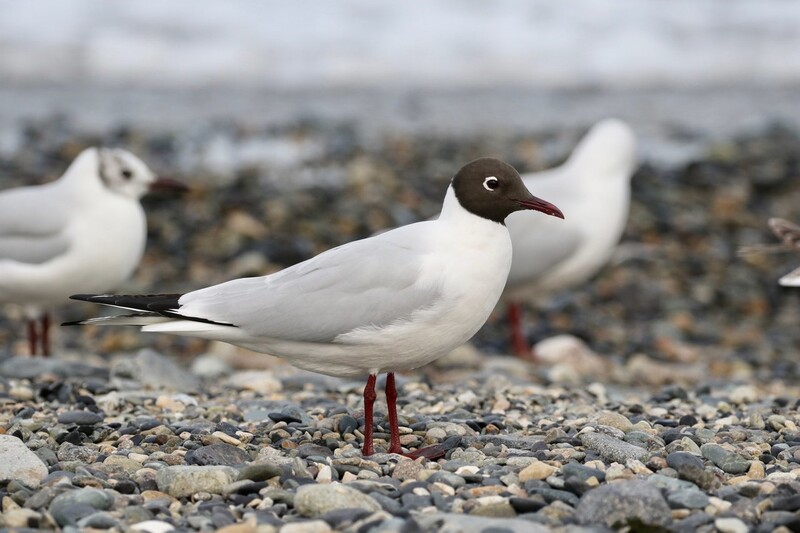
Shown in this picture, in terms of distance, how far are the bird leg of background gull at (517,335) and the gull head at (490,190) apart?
378cm

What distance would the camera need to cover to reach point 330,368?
4.51 metres

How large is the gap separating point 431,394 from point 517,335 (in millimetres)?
2495

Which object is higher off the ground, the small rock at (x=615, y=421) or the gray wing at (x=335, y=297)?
the gray wing at (x=335, y=297)

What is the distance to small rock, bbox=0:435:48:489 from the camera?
3818 mm

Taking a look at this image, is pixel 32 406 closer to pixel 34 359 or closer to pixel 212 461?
pixel 34 359

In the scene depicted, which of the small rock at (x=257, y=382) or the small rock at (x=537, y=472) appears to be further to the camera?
the small rock at (x=257, y=382)

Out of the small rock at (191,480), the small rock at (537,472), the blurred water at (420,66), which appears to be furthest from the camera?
the blurred water at (420,66)

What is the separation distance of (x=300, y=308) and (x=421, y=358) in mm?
505

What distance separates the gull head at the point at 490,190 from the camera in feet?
14.4

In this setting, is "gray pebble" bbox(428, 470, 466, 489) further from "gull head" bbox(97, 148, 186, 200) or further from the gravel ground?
"gull head" bbox(97, 148, 186, 200)

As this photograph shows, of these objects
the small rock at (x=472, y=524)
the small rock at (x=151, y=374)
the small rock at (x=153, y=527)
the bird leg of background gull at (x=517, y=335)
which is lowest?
the bird leg of background gull at (x=517, y=335)

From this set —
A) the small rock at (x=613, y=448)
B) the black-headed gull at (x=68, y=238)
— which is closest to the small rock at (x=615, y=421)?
the small rock at (x=613, y=448)

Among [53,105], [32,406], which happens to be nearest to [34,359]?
[32,406]

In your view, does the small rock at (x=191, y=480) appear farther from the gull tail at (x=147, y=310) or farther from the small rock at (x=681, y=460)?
the small rock at (x=681, y=460)
